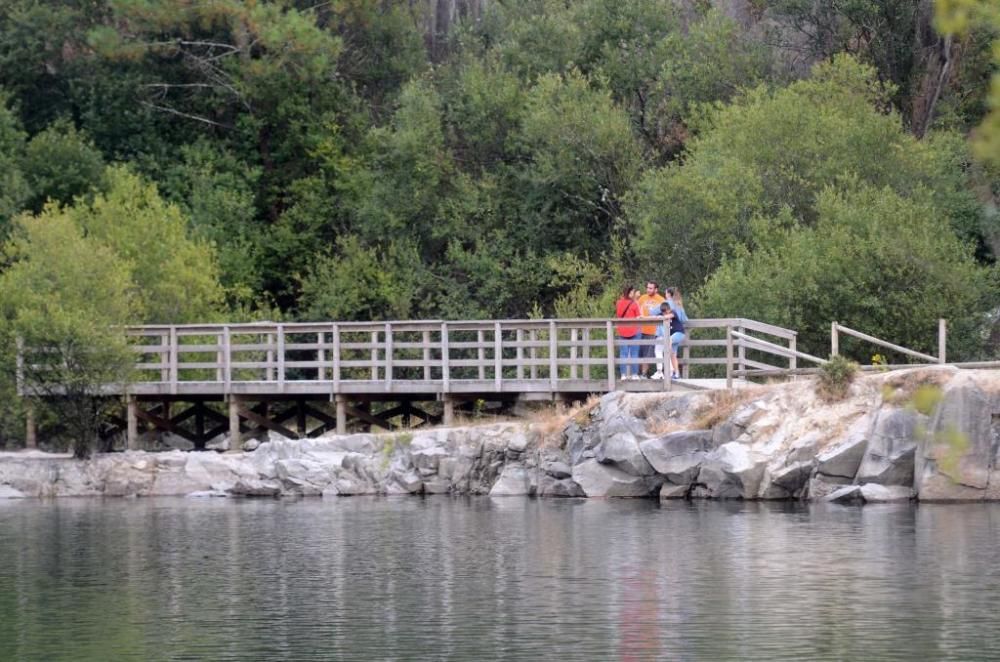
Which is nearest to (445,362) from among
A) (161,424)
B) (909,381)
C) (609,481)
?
(609,481)

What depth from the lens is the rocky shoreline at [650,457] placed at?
27234 millimetres

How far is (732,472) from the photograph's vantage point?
28.8 metres

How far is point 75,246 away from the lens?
121 ft

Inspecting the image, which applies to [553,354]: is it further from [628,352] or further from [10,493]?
[10,493]

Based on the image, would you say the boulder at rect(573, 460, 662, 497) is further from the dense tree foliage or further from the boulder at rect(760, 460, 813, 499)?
the dense tree foliage

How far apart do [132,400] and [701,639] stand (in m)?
22.4

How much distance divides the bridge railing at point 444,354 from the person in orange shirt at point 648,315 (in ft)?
1.91

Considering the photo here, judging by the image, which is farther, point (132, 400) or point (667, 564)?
point (132, 400)

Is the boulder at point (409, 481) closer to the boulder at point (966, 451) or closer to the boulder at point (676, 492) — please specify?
→ the boulder at point (676, 492)

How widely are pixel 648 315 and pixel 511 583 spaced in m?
12.8

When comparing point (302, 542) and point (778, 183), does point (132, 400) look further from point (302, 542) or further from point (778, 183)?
point (778, 183)

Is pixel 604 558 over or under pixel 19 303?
under

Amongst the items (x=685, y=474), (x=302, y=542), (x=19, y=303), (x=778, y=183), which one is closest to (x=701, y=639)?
(x=302, y=542)

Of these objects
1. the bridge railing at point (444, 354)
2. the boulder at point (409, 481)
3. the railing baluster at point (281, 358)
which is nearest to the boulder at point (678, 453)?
the bridge railing at point (444, 354)
